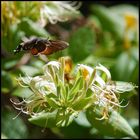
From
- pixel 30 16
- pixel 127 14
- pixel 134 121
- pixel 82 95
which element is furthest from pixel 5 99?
pixel 127 14

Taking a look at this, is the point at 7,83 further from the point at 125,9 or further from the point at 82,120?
the point at 125,9

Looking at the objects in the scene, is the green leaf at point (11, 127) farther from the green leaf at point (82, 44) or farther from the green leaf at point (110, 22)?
the green leaf at point (110, 22)

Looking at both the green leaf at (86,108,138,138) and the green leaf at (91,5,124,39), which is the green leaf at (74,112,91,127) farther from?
the green leaf at (91,5,124,39)

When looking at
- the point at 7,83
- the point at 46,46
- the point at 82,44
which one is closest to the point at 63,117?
the point at 46,46

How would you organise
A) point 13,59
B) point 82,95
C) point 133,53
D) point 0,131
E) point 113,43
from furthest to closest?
point 113,43 → point 133,53 → point 13,59 → point 0,131 → point 82,95

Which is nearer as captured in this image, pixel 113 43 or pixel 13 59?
pixel 13 59

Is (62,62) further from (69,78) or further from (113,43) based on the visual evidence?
(113,43)

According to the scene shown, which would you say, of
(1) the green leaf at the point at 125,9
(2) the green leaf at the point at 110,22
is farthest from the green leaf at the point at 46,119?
(1) the green leaf at the point at 125,9
